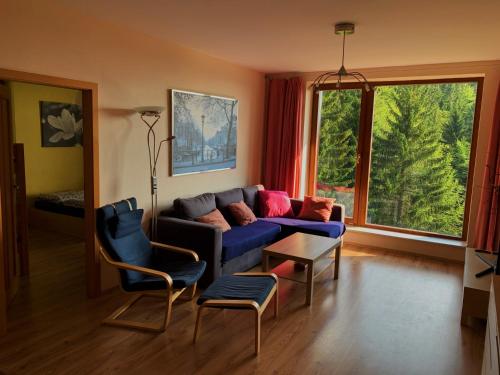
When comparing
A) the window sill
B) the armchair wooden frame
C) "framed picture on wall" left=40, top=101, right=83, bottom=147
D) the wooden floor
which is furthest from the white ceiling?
Answer: "framed picture on wall" left=40, top=101, right=83, bottom=147

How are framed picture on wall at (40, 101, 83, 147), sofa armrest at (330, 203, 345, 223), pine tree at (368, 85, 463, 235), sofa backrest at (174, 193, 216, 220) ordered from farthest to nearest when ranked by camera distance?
1. framed picture on wall at (40, 101, 83, 147)
2. sofa armrest at (330, 203, 345, 223)
3. pine tree at (368, 85, 463, 235)
4. sofa backrest at (174, 193, 216, 220)

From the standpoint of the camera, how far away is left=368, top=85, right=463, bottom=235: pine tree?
517 centimetres

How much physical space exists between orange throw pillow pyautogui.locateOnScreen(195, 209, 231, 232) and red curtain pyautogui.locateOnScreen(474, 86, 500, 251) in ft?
9.65

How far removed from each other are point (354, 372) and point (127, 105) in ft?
9.74

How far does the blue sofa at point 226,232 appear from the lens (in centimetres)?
380

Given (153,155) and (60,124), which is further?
(60,124)

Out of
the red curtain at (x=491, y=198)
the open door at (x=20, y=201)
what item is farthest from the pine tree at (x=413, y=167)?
the open door at (x=20, y=201)

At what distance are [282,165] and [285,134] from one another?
467 mm

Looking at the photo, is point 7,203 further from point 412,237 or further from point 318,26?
point 412,237

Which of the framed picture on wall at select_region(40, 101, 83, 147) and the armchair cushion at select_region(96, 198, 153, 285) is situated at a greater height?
the framed picture on wall at select_region(40, 101, 83, 147)

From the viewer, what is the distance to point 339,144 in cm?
583

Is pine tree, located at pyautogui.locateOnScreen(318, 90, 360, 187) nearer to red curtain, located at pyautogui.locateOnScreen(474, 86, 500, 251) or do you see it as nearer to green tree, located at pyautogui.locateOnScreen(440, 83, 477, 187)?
green tree, located at pyautogui.locateOnScreen(440, 83, 477, 187)

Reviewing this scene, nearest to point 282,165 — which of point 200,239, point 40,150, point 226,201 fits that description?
point 226,201

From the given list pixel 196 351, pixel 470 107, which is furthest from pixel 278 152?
pixel 196 351
